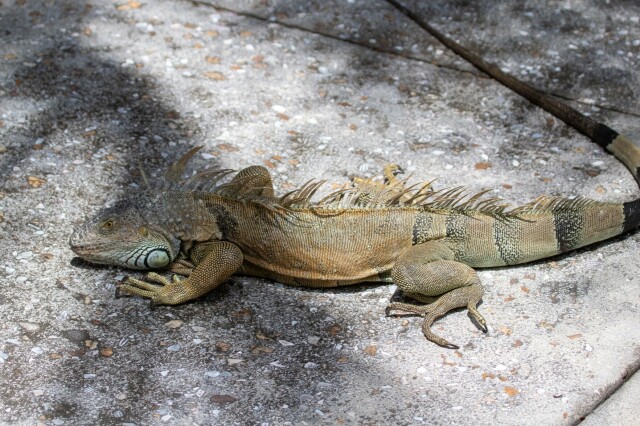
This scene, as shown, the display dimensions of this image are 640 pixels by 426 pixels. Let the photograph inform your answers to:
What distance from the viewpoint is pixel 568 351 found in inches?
128

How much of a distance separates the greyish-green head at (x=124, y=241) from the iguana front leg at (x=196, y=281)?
3.5 inches

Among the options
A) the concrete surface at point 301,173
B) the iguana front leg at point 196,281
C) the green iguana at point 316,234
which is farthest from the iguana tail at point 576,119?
the iguana front leg at point 196,281

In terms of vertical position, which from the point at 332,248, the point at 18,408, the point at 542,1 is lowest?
the point at 18,408

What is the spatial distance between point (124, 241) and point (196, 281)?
353 mm

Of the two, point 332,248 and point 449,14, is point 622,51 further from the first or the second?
point 332,248

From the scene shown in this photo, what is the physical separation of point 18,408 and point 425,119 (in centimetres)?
268

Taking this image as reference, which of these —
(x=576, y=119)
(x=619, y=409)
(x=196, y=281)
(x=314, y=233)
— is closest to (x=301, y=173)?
(x=314, y=233)

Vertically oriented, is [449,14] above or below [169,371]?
above

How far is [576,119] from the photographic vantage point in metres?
4.57

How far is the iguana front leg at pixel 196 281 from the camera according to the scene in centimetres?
338

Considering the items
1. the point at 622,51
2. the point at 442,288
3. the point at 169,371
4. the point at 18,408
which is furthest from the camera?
the point at 622,51

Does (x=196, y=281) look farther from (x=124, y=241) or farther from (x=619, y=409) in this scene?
(x=619, y=409)

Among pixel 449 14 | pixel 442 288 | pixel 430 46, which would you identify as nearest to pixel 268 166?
pixel 442 288

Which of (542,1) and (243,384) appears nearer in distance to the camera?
(243,384)
